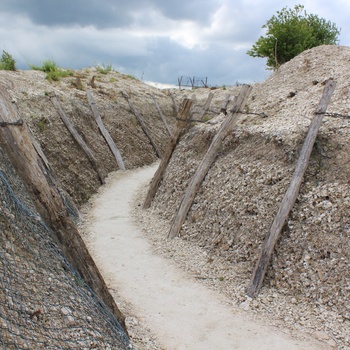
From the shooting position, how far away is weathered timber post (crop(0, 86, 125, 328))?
14.3ft

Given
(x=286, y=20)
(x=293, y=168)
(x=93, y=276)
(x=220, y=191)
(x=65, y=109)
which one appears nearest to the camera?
(x=93, y=276)

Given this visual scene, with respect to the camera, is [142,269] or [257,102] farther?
[257,102]

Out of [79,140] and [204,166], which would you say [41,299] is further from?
[79,140]

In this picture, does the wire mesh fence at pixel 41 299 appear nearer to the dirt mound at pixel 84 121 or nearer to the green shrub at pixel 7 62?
the dirt mound at pixel 84 121

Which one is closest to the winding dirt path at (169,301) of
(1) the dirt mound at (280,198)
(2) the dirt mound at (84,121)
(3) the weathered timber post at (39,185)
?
(1) the dirt mound at (280,198)

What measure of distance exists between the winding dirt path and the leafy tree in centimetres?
1443

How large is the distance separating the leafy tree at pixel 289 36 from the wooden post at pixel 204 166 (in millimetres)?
11433

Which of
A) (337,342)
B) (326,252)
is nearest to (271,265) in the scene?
(326,252)

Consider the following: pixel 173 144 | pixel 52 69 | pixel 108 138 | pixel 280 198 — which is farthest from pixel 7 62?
pixel 280 198

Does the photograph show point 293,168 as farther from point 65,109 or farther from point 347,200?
point 65,109

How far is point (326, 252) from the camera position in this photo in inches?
260

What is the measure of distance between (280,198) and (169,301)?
2.76 meters

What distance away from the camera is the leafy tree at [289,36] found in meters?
20.4

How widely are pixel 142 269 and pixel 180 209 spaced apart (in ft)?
6.47
